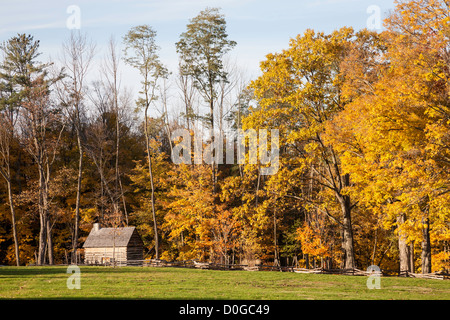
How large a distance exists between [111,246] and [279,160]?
16984 mm

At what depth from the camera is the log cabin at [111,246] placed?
34094mm

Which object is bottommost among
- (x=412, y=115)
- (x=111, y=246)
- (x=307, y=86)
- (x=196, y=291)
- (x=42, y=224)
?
(x=111, y=246)

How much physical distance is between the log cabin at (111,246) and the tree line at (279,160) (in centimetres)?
141

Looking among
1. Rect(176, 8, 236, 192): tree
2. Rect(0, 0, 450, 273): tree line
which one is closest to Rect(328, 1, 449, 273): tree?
Rect(0, 0, 450, 273): tree line

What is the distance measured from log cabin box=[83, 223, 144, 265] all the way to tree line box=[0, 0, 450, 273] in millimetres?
1412

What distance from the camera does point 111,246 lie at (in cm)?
3422

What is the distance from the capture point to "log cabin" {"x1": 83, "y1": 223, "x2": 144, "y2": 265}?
34094mm

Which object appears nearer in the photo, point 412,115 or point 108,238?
point 412,115

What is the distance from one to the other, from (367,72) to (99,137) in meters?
25.6

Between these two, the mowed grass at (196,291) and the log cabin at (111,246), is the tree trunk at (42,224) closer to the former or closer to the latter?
the log cabin at (111,246)

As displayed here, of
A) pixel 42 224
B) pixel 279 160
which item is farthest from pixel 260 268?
pixel 42 224

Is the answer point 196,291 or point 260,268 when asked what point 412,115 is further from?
point 260,268

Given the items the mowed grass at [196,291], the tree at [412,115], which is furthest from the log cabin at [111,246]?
the tree at [412,115]

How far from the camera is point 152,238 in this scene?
134ft
